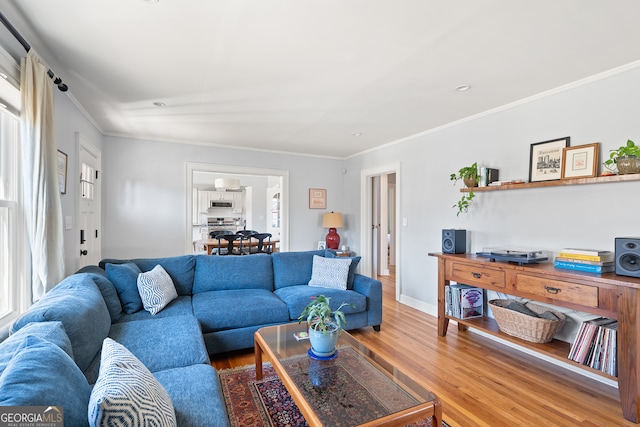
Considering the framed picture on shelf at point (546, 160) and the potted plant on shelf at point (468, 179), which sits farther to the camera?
the potted plant on shelf at point (468, 179)

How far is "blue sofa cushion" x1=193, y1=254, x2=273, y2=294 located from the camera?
324 centimetres

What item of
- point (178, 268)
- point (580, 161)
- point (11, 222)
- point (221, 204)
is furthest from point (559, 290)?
point (221, 204)

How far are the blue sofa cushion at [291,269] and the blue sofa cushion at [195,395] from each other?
1833 millimetres

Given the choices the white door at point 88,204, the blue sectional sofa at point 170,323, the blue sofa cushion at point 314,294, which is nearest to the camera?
the blue sectional sofa at point 170,323

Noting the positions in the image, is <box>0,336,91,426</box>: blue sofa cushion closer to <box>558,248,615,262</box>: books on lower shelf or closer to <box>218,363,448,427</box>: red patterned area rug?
<box>218,363,448,427</box>: red patterned area rug

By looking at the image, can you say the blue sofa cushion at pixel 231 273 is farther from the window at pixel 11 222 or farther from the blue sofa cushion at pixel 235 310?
the window at pixel 11 222

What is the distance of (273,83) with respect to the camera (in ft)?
8.64

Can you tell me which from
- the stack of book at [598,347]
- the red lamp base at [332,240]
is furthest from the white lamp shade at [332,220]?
the stack of book at [598,347]

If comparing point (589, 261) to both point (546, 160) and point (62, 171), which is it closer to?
point (546, 160)

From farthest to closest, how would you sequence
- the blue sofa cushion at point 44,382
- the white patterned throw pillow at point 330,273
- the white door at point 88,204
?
the white patterned throw pillow at point 330,273 → the white door at point 88,204 → the blue sofa cushion at point 44,382

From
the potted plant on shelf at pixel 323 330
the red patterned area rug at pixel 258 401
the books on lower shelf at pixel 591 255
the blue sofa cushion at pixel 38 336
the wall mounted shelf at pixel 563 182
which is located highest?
the wall mounted shelf at pixel 563 182

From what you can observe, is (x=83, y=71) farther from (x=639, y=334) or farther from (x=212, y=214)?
(x=212, y=214)

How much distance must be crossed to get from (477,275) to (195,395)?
8.25 ft

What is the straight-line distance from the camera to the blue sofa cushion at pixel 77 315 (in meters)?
1.49
